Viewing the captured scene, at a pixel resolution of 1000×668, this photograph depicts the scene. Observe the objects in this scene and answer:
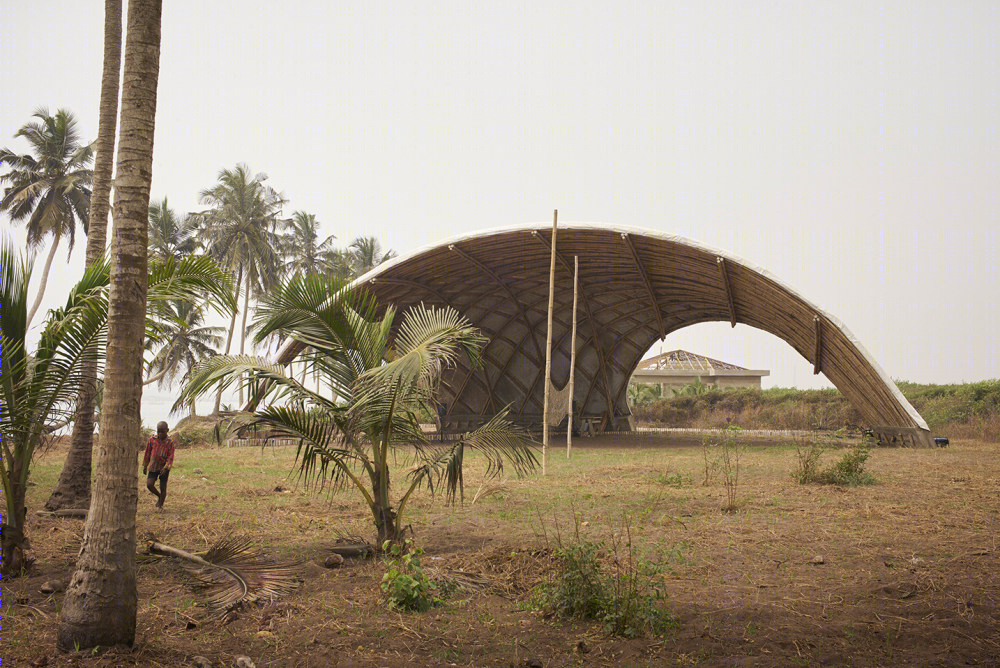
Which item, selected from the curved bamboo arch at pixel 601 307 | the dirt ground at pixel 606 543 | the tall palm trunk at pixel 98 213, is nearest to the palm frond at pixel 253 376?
the dirt ground at pixel 606 543

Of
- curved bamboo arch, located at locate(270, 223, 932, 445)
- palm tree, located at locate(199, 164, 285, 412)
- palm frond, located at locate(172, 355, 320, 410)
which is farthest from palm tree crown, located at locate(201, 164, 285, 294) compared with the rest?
palm frond, located at locate(172, 355, 320, 410)

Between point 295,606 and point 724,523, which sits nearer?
point 295,606

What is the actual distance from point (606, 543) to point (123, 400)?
16.8 ft

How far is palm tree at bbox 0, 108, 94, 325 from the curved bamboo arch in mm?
16428

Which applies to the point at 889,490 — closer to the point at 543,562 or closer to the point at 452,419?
the point at 543,562

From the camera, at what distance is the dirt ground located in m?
4.77

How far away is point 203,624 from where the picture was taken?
5.24 m

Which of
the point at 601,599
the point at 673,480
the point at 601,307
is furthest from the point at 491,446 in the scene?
the point at 601,307

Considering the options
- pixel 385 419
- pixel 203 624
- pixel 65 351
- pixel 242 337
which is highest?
pixel 242 337

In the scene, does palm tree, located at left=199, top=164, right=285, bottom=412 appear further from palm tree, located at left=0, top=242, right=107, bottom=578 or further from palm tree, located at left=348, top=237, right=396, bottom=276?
palm tree, located at left=0, top=242, right=107, bottom=578

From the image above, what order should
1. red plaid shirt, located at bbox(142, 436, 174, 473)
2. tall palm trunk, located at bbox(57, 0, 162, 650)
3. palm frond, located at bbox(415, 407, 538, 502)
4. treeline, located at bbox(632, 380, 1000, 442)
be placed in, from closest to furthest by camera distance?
tall palm trunk, located at bbox(57, 0, 162, 650)
palm frond, located at bbox(415, 407, 538, 502)
red plaid shirt, located at bbox(142, 436, 174, 473)
treeline, located at bbox(632, 380, 1000, 442)

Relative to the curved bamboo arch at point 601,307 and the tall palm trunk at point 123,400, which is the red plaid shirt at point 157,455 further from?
the curved bamboo arch at point 601,307

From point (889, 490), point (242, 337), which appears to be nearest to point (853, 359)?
point (889, 490)

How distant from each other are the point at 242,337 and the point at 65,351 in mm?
34219
